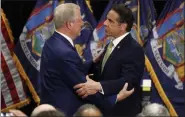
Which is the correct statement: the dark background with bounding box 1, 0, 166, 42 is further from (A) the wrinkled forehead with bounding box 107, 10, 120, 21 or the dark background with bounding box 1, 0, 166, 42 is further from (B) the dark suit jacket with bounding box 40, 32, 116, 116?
(B) the dark suit jacket with bounding box 40, 32, 116, 116

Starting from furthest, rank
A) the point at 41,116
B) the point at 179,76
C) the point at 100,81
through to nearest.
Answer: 1. the point at 179,76
2. the point at 100,81
3. the point at 41,116

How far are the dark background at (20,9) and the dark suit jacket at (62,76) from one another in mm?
2055

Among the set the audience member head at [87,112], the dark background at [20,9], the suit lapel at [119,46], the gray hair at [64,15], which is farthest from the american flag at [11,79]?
the audience member head at [87,112]

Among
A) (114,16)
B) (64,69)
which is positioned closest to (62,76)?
(64,69)

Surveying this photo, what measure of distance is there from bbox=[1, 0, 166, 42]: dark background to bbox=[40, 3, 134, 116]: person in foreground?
2054 mm

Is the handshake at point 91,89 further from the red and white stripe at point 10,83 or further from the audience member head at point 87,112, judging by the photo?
the red and white stripe at point 10,83

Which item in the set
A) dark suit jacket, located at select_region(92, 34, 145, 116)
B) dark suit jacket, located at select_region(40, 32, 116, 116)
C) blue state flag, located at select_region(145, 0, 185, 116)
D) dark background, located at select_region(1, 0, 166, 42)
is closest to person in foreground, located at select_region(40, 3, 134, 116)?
dark suit jacket, located at select_region(40, 32, 116, 116)

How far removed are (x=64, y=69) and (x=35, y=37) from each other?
202 cm

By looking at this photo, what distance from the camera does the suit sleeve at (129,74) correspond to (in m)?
4.07

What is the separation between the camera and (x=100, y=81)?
4.21 metres

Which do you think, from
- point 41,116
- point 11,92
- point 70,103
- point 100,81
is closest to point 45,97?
point 70,103

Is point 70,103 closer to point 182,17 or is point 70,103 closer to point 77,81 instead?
point 77,81

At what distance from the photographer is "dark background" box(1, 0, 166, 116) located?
598 centimetres

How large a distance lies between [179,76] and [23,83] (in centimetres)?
158
